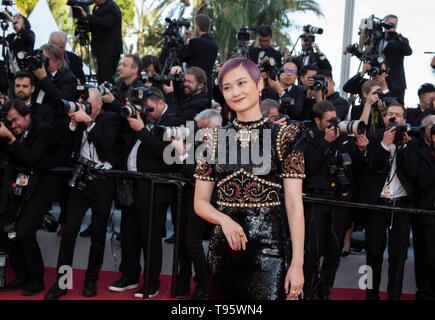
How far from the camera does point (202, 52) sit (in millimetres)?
8234

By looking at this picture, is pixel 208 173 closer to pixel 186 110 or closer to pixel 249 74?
pixel 249 74

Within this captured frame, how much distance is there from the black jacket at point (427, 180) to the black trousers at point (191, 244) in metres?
1.86

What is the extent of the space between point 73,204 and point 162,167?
829 mm

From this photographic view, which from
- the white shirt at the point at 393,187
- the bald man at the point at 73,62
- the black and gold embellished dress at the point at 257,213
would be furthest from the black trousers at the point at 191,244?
the black and gold embellished dress at the point at 257,213

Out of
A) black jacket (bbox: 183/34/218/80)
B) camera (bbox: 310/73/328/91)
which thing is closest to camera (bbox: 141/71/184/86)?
black jacket (bbox: 183/34/218/80)

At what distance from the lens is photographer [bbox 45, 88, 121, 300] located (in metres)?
5.92

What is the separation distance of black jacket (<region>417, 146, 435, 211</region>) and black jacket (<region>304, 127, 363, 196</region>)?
619 mm

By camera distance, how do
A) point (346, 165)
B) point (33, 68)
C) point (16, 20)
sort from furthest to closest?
point (16, 20)
point (33, 68)
point (346, 165)

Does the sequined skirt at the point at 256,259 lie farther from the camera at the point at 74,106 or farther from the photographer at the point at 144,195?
the camera at the point at 74,106

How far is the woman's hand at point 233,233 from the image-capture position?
3.04m

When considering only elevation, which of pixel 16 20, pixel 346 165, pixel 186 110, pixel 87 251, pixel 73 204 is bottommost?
pixel 87 251

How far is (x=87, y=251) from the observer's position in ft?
21.9

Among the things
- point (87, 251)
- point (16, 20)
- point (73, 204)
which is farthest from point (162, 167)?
point (16, 20)

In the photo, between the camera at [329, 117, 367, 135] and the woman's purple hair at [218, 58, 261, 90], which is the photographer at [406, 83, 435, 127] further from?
the woman's purple hair at [218, 58, 261, 90]
